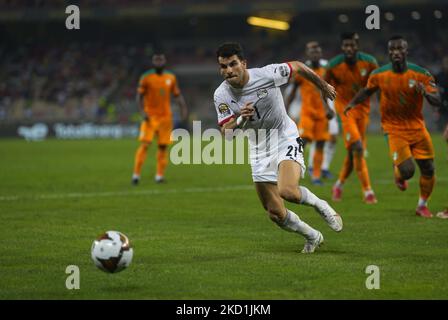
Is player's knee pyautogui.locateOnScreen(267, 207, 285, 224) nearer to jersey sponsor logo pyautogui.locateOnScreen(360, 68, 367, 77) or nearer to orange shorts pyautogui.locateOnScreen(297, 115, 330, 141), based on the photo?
jersey sponsor logo pyautogui.locateOnScreen(360, 68, 367, 77)

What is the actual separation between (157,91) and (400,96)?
752 centimetres

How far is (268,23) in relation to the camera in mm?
50219

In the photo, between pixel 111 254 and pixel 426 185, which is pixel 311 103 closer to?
pixel 426 185

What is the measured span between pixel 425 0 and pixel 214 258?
1401 inches

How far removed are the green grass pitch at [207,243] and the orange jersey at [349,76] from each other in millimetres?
1598

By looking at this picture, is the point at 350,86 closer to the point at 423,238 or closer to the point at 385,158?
the point at 423,238

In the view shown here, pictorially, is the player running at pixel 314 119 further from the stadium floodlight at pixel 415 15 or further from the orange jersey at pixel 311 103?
the stadium floodlight at pixel 415 15

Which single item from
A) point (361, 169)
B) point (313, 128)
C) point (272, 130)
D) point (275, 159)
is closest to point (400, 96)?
point (361, 169)

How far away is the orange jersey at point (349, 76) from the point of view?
14141 millimetres

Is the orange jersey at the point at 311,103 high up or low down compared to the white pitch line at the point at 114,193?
up

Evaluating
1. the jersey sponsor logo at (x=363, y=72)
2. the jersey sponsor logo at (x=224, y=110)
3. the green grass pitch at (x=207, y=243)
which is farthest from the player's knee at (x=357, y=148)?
the jersey sponsor logo at (x=224, y=110)

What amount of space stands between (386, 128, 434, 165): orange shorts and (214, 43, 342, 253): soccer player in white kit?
3073mm

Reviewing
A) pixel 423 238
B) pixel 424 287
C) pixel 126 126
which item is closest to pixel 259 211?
pixel 423 238

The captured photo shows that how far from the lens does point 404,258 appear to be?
8.70 metres
